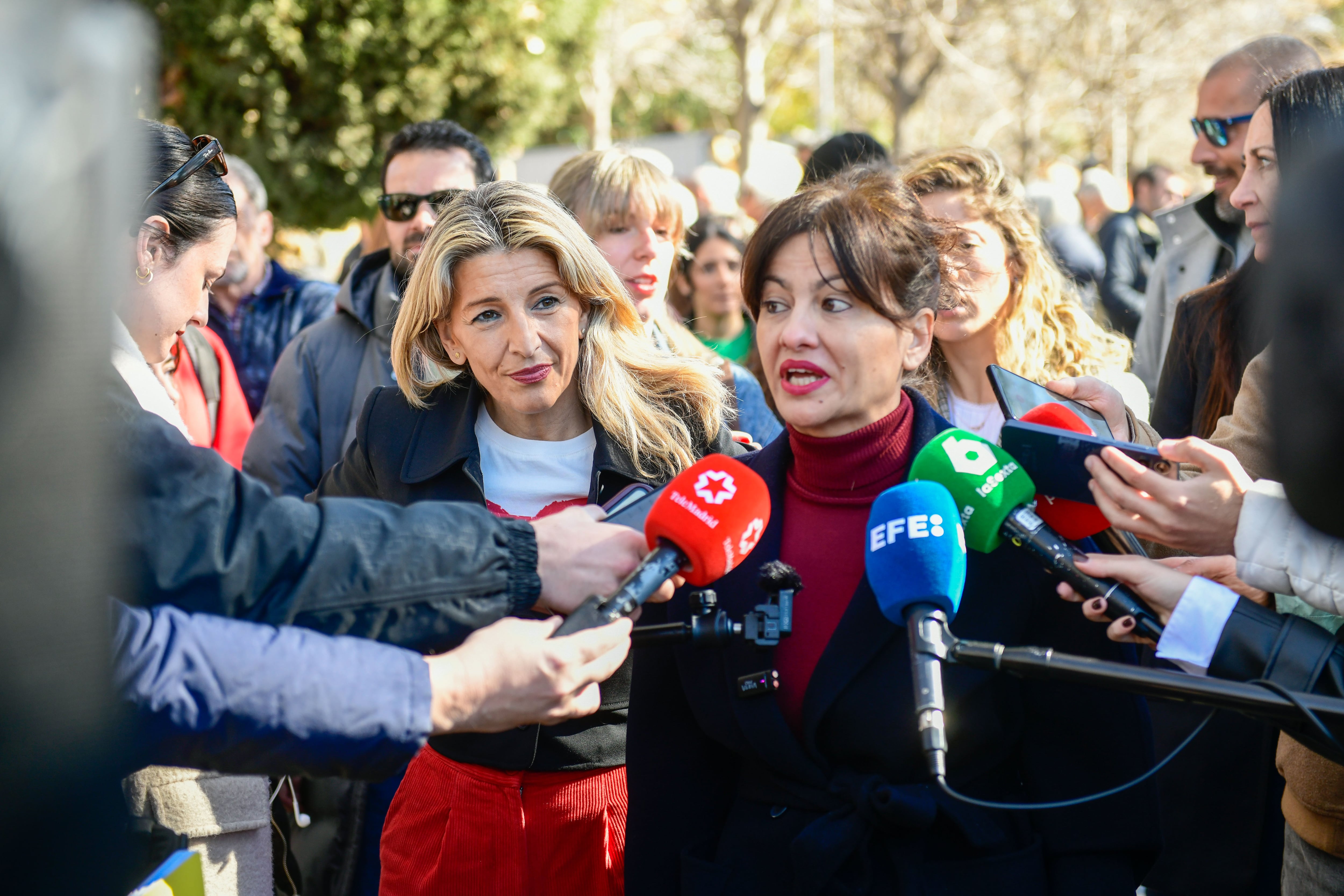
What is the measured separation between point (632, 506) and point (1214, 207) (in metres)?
3.66

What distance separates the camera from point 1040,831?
2193 millimetres

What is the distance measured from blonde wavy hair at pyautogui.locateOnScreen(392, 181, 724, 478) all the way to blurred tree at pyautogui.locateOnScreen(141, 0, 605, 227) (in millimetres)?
7624

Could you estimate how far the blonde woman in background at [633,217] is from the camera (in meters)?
4.38

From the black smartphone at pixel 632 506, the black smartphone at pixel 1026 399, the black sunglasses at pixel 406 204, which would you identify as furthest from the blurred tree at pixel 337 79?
the black smartphone at pixel 1026 399

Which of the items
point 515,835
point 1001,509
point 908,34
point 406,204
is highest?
point 908,34

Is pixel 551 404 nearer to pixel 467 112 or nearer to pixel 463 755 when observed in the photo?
pixel 463 755

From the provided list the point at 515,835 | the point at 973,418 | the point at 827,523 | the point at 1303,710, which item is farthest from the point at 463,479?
the point at 1303,710

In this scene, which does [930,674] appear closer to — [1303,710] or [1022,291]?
[1303,710]

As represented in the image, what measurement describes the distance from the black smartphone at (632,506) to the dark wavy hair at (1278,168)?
3.82 ft

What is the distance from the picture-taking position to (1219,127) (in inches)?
176

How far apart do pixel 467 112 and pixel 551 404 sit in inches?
359

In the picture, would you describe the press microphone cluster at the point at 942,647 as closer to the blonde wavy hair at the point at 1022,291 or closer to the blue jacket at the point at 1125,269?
the blonde wavy hair at the point at 1022,291

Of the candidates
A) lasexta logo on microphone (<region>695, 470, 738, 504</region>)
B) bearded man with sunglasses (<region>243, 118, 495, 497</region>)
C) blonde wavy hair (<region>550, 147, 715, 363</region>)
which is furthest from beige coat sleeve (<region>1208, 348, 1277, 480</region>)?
bearded man with sunglasses (<region>243, 118, 495, 497</region>)

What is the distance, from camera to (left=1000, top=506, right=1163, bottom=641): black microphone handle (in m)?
1.92
